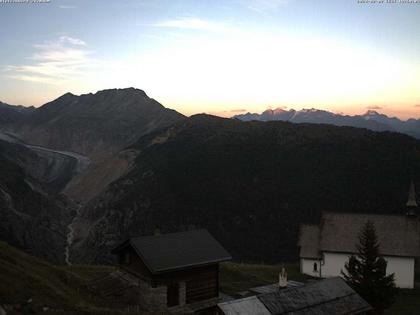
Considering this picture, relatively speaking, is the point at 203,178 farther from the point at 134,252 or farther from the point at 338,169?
the point at 134,252

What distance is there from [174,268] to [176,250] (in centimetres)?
189

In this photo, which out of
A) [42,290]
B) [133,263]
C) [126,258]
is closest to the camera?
[42,290]

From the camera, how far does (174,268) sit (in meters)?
29.4

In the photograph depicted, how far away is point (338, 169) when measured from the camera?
106438 mm

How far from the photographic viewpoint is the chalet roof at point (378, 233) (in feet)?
151

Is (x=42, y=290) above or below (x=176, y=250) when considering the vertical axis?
below

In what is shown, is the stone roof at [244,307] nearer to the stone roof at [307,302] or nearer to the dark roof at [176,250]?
the stone roof at [307,302]

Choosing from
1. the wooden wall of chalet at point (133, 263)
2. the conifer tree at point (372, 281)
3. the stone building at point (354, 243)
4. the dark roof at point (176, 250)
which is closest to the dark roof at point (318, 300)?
the conifer tree at point (372, 281)

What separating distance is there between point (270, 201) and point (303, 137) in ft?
88.1

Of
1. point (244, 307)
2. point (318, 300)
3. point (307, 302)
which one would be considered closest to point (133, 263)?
point (244, 307)

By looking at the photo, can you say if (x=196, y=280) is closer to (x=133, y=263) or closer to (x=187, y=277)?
(x=187, y=277)

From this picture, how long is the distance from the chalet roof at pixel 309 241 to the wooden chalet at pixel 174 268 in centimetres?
1854

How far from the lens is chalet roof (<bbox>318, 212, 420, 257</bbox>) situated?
151 feet

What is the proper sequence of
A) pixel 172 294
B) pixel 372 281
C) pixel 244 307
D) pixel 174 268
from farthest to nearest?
pixel 372 281 → pixel 172 294 → pixel 174 268 → pixel 244 307
